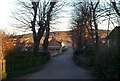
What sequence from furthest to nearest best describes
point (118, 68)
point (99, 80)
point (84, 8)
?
point (84, 8) < point (99, 80) < point (118, 68)

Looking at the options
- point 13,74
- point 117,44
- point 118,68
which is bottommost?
point 13,74

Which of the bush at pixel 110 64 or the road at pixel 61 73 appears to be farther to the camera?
the road at pixel 61 73

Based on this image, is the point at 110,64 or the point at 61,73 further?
the point at 61,73

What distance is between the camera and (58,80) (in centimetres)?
1772

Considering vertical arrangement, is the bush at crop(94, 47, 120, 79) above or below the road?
above

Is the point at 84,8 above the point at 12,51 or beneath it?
above

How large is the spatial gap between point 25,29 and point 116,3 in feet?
74.4

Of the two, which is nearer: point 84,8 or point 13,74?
point 13,74

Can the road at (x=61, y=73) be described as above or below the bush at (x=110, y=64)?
below

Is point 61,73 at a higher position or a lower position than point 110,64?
lower

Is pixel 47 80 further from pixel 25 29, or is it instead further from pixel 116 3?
pixel 25 29

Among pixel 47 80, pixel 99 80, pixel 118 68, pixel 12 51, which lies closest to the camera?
pixel 118 68

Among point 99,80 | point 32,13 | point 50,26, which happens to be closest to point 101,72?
point 99,80

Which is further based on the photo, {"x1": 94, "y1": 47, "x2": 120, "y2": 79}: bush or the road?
the road
